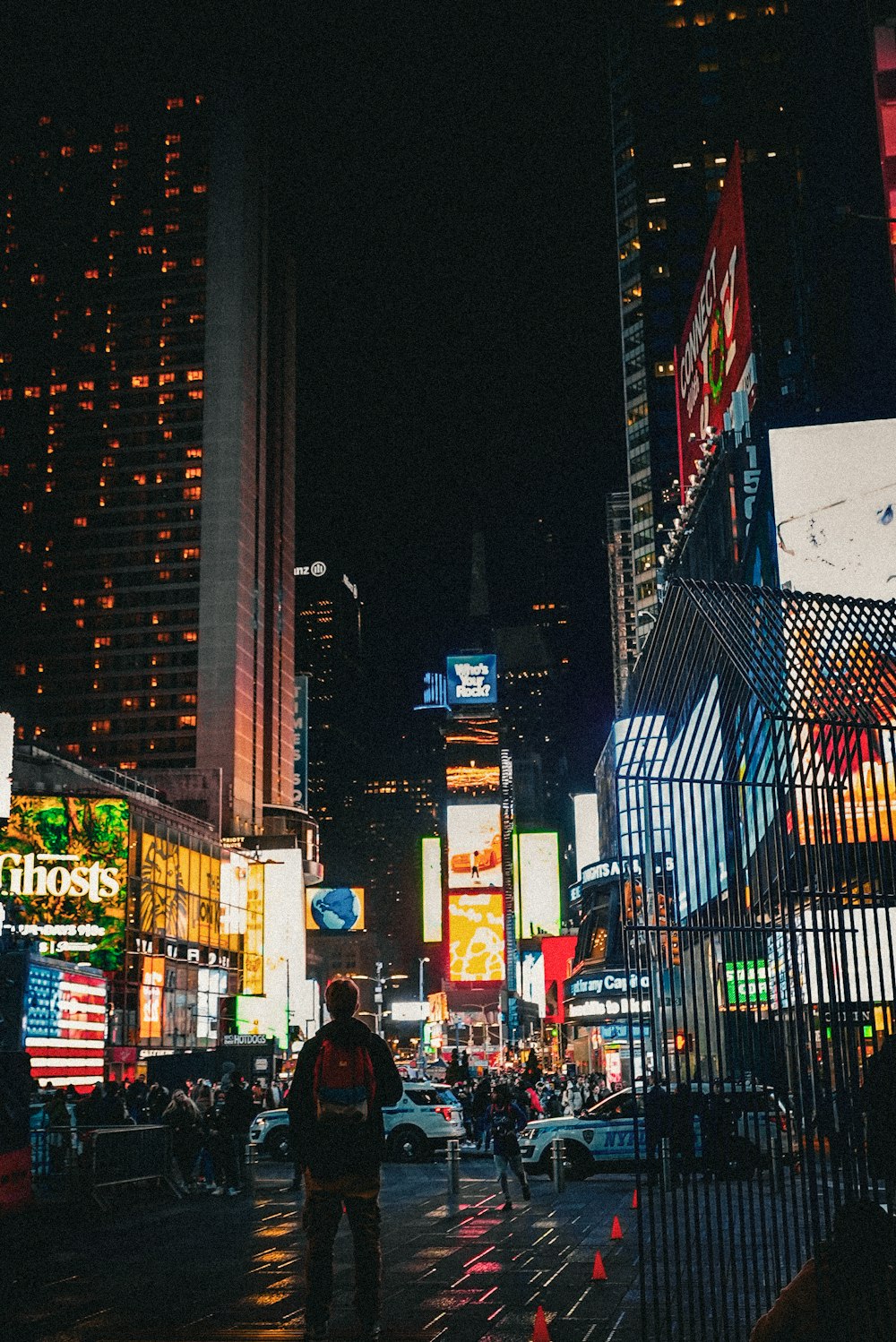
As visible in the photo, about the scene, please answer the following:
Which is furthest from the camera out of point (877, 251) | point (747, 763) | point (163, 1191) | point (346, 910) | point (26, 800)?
point (346, 910)

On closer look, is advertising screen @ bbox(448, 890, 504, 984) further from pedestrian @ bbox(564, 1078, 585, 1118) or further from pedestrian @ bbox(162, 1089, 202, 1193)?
pedestrian @ bbox(162, 1089, 202, 1193)

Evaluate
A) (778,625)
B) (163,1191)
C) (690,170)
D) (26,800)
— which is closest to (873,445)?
(163,1191)

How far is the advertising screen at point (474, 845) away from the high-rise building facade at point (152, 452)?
25.1 meters

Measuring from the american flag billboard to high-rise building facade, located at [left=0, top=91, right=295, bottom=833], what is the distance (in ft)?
298

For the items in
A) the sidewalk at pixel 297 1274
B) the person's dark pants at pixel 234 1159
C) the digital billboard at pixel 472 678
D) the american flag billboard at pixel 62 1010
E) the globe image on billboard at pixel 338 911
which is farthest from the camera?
the digital billboard at pixel 472 678

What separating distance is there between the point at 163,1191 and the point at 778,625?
54.4ft

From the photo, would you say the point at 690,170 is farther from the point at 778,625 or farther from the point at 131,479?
the point at 778,625

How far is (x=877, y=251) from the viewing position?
Result: 3356cm

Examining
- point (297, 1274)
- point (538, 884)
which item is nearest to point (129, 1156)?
point (297, 1274)

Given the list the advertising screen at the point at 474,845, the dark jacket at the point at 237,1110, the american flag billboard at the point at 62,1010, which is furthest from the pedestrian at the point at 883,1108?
the advertising screen at the point at 474,845

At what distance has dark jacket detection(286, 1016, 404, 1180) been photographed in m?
7.31

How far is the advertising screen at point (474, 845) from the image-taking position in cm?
10688

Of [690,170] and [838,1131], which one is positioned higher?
[690,170]

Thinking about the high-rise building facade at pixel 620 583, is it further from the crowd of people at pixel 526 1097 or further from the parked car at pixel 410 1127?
the parked car at pixel 410 1127
